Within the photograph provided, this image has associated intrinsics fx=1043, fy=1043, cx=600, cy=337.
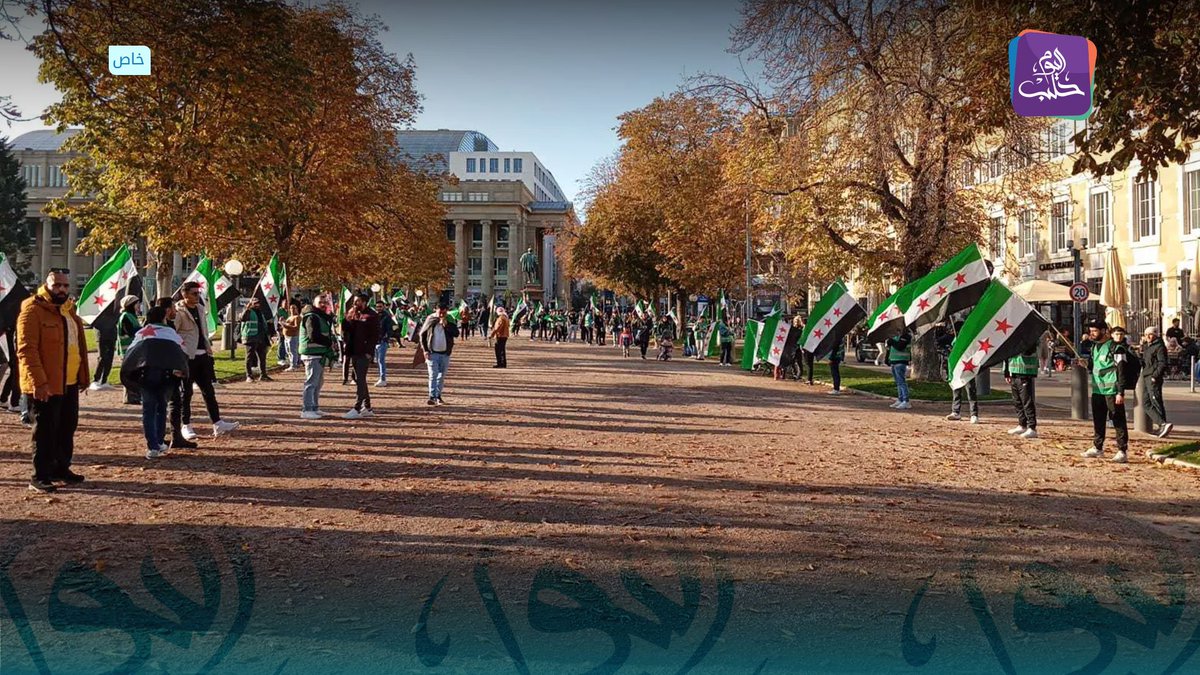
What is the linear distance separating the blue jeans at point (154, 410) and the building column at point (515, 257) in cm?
10644

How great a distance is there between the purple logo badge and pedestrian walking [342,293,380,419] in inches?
372

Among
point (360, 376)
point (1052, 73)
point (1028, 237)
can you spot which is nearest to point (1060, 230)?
point (1028, 237)

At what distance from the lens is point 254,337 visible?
71.3ft

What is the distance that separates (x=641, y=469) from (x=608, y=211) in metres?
42.2

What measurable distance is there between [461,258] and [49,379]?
111m

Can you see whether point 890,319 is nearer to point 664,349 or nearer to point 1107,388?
point 1107,388

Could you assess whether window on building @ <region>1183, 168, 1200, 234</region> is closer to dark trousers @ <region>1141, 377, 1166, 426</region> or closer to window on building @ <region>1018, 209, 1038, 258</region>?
window on building @ <region>1018, 209, 1038, 258</region>

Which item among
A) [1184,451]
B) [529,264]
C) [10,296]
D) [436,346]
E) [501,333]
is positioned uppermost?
[529,264]

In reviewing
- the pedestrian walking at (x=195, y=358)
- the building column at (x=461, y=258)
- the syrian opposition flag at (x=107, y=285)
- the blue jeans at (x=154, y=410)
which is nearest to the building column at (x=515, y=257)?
the building column at (x=461, y=258)

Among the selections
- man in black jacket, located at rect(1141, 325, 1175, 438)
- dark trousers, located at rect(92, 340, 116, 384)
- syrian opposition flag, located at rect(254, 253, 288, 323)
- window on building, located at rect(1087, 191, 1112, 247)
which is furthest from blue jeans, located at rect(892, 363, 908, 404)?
window on building, located at rect(1087, 191, 1112, 247)

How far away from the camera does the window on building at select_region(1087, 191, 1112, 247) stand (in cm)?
3566

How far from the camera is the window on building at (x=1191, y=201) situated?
31047mm

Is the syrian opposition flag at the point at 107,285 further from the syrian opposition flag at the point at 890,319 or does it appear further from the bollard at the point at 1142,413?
the bollard at the point at 1142,413

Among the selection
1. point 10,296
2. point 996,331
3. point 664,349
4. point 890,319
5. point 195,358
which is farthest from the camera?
point 664,349
